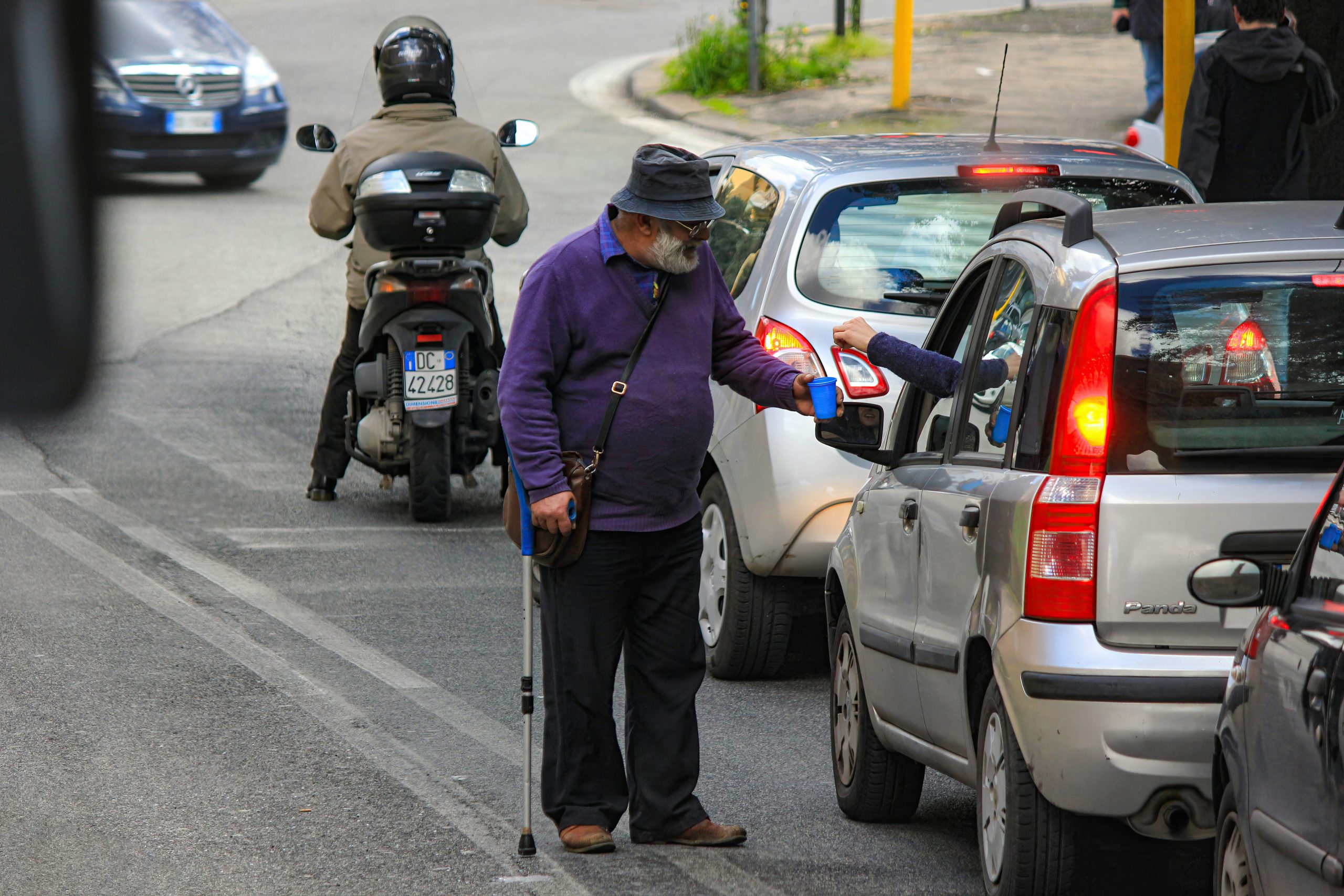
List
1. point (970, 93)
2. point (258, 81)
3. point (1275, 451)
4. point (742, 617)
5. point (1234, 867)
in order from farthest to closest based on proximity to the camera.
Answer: point (970, 93) → point (258, 81) → point (742, 617) → point (1275, 451) → point (1234, 867)

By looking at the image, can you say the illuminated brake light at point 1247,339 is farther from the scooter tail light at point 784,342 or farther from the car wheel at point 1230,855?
the scooter tail light at point 784,342

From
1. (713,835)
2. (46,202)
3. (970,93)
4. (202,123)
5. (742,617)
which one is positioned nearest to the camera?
(46,202)

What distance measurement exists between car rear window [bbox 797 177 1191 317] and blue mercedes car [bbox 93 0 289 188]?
2.09m

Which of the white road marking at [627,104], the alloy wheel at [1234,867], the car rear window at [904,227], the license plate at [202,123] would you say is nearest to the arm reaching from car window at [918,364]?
the alloy wheel at [1234,867]

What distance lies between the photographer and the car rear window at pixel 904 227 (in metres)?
6.73

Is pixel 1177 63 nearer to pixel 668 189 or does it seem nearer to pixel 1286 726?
pixel 668 189

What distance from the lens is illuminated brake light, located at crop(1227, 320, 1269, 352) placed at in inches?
166

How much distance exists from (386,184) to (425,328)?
71 centimetres

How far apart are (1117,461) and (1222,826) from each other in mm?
796

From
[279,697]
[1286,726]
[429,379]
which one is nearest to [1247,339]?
[1286,726]

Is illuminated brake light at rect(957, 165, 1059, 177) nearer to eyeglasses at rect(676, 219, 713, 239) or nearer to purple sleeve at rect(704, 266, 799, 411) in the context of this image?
purple sleeve at rect(704, 266, 799, 411)

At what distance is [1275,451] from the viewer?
416cm

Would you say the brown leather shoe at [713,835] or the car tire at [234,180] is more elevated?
the brown leather shoe at [713,835]

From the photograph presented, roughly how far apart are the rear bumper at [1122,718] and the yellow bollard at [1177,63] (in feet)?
22.7
